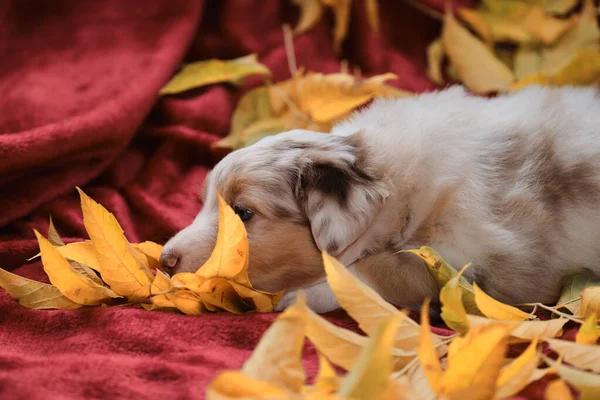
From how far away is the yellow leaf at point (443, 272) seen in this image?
4.30ft

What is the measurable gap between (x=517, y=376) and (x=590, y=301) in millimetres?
365

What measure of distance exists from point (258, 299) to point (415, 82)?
132 cm

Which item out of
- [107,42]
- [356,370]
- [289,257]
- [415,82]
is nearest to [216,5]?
[107,42]

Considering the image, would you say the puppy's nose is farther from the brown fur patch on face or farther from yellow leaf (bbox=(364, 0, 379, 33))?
yellow leaf (bbox=(364, 0, 379, 33))

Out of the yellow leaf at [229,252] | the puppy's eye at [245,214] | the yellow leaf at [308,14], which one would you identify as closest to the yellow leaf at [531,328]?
the yellow leaf at [229,252]

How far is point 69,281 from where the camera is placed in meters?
1.34

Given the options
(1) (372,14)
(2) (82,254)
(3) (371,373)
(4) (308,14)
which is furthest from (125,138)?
(3) (371,373)

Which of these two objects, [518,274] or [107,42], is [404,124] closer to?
[518,274]

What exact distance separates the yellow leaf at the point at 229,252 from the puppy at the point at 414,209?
161 millimetres

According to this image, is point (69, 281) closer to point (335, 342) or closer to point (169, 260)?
point (169, 260)

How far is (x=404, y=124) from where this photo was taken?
1.62 meters

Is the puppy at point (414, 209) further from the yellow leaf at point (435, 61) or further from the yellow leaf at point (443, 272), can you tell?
the yellow leaf at point (435, 61)

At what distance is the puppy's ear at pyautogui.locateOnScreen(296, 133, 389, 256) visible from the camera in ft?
4.59

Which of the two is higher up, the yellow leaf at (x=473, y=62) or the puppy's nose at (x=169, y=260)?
the yellow leaf at (x=473, y=62)
